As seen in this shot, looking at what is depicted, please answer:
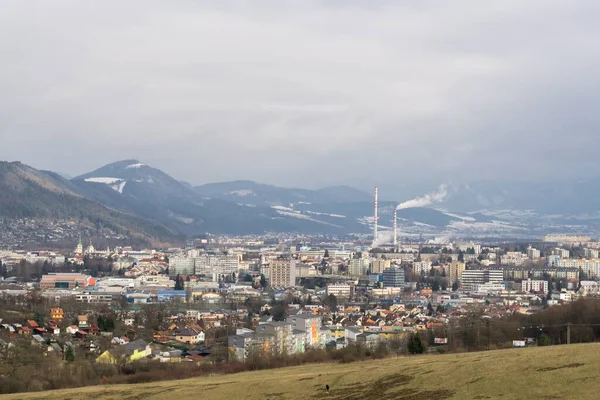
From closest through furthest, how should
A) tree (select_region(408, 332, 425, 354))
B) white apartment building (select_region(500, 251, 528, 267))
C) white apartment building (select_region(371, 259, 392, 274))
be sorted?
tree (select_region(408, 332, 425, 354)) < white apartment building (select_region(371, 259, 392, 274)) < white apartment building (select_region(500, 251, 528, 267))

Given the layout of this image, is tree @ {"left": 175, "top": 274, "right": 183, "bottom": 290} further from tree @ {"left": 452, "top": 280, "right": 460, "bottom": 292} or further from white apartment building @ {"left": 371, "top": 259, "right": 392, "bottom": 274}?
white apartment building @ {"left": 371, "top": 259, "right": 392, "bottom": 274}

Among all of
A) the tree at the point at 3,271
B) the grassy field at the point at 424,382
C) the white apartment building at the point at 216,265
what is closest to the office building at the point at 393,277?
the white apartment building at the point at 216,265

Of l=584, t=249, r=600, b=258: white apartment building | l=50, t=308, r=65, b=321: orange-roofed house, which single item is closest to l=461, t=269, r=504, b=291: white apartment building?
l=584, t=249, r=600, b=258: white apartment building

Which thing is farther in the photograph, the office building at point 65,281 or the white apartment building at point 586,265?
the white apartment building at point 586,265

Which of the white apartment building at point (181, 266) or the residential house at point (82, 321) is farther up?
the white apartment building at point (181, 266)

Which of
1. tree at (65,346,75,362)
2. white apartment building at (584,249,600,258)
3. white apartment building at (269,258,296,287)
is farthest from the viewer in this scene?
white apartment building at (584,249,600,258)

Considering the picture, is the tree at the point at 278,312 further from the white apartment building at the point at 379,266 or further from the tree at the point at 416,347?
the white apartment building at the point at 379,266

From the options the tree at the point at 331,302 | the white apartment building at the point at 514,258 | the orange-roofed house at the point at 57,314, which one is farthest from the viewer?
the white apartment building at the point at 514,258
